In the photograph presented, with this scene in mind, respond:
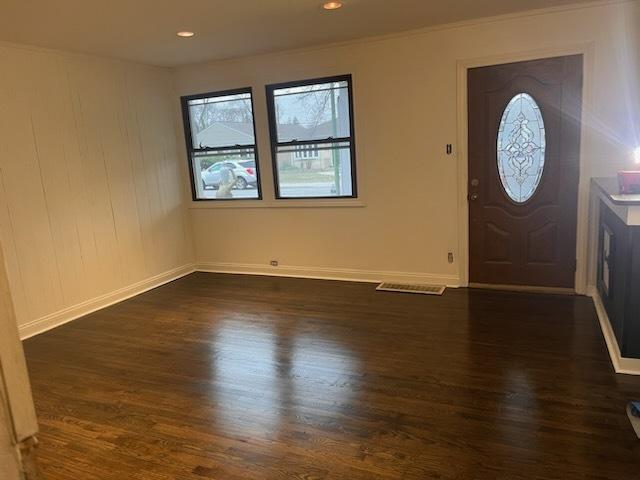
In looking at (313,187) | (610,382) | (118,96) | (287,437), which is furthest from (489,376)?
(118,96)

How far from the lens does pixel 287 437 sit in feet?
8.18

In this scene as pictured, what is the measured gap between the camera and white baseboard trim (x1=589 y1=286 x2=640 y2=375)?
2.89 meters

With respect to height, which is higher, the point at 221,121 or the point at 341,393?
the point at 221,121

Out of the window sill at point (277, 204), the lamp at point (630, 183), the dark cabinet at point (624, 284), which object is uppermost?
the lamp at point (630, 183)

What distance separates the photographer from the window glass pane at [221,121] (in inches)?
215

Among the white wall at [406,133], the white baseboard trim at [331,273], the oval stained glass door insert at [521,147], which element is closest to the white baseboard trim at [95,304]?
the white baseboard trim at [331,273]

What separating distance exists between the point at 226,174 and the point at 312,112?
4.44 feet

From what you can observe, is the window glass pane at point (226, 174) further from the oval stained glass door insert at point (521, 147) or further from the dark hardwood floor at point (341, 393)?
the oval stained glass door insert at point (521, 147)

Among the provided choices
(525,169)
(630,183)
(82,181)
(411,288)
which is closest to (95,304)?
(82,181)

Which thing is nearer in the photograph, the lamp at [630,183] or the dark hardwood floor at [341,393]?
the dark hardwood floor at [341,393]

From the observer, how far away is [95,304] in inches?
190

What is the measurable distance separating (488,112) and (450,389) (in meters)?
2.70

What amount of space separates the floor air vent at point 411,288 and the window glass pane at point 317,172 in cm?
106

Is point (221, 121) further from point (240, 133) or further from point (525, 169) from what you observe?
point (525, 169)
